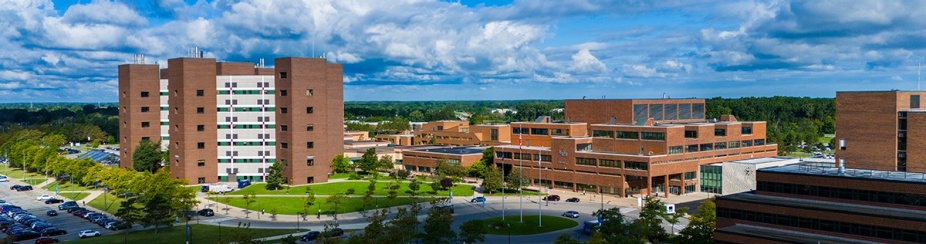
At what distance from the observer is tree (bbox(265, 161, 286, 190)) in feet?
370

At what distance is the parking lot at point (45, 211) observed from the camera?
82750 millimetres

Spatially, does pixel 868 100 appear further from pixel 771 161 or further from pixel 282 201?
pixel 282 201

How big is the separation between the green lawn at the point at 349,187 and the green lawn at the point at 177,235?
2704 centimetres

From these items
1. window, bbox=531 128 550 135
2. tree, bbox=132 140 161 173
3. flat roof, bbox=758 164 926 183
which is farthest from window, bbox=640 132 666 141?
tree, bbox=132 140 161 173

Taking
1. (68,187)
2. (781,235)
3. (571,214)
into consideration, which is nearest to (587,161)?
(571,214)

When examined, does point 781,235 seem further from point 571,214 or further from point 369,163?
point 369,163

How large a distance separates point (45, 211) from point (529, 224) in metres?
63.1

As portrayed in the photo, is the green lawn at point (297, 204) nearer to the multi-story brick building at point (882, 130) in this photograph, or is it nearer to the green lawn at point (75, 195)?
the green lawn at point (75, 195)

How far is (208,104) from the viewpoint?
123875mm

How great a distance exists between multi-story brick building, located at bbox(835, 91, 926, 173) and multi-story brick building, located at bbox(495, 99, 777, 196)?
125 ft

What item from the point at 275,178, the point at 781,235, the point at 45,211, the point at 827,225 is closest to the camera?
the point at 827,225

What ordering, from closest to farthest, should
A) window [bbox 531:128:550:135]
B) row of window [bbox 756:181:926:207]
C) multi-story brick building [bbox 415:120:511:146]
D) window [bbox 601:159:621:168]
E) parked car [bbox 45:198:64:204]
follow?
row of window [bbox 756:181:926:207], parked car [bbox 45:198:64:204], window [bbox 601:159:621:168], window [bbox 531:128:550:135], multi-story brick building [bbox 415:120:511:146]

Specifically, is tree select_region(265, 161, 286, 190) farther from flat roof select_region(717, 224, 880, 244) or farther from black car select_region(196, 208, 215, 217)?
flat roof select_region(717, 224, 880, 244)

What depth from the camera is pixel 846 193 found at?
56.3 meters
